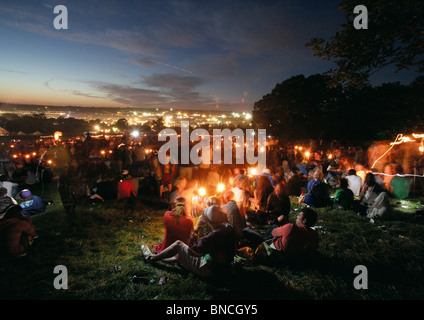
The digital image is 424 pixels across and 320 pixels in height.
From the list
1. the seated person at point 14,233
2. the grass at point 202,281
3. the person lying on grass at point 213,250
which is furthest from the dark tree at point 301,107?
the seated person at point 14,233

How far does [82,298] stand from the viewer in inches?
120

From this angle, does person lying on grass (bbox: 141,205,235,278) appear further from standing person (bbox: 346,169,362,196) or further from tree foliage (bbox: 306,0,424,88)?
standing person (bbox: 346,169,362,196)

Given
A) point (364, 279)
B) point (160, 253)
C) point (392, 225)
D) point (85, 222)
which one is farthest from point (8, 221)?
point (392, 225)

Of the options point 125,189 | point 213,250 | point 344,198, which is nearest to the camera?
point 213,250

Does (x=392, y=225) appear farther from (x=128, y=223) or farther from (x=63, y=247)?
(x=63, y=247)

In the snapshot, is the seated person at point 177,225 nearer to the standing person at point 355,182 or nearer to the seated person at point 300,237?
the seated person at point 300,237

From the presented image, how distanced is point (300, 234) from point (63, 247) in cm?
498

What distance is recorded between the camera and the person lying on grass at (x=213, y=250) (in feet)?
10.4

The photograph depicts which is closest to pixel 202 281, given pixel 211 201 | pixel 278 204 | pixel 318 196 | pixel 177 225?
pixel 177 225

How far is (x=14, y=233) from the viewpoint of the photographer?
12.8ft

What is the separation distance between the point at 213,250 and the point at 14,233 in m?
3.92

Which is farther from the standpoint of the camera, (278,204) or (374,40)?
(278,204)

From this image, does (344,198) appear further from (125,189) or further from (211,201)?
(125,189)
